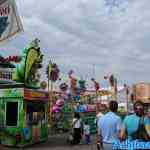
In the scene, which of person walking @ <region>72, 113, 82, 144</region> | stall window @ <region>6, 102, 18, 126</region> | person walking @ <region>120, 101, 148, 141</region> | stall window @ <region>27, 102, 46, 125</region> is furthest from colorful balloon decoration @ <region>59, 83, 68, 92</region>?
person walking @ <region>120, 101, 148, 141</region>

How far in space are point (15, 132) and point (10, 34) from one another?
20.9 ft

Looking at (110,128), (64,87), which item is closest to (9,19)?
(110,128)

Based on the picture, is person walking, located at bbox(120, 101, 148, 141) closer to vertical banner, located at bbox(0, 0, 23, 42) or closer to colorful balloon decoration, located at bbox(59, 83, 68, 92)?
vertical banner, located at bbox(0, 0, 23, 42)

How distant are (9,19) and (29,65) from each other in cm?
701

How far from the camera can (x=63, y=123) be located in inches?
1160

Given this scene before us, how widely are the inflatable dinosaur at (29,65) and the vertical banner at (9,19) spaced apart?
651 cm

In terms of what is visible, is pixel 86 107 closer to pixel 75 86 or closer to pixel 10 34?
pixel 75 86

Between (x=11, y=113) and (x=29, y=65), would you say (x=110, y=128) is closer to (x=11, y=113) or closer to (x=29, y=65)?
(x=11, y=113)

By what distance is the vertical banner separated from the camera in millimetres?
13703

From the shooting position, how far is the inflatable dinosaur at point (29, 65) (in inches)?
811

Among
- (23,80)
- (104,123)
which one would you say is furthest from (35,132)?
(104,123)

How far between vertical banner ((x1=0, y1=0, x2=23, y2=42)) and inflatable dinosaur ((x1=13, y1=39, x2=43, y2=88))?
21.4ft

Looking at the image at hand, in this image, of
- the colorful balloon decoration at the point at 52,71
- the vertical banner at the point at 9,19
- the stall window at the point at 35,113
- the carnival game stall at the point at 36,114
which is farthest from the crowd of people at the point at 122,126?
the colorful balloon decoration at the point at 52,71

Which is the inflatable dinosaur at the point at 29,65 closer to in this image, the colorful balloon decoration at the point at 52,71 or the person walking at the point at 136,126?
the colorful balloon decoration at the point at 52,71
